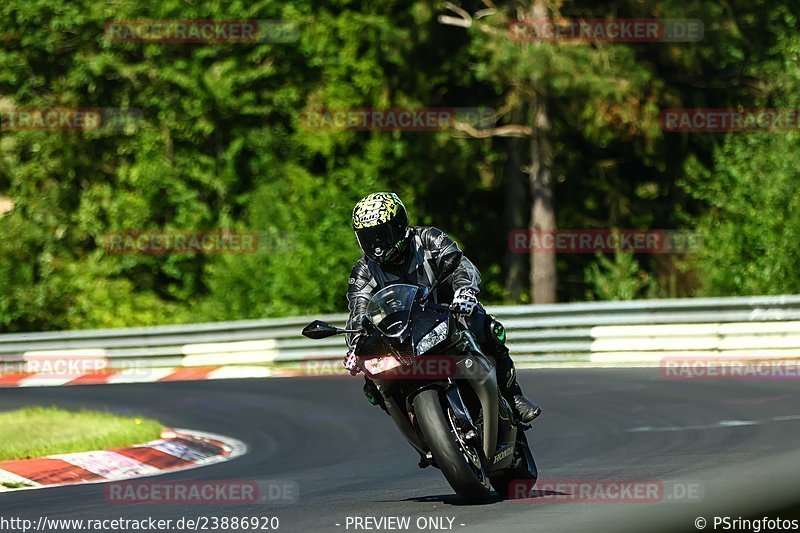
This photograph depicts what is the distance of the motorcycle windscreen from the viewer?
315 inches

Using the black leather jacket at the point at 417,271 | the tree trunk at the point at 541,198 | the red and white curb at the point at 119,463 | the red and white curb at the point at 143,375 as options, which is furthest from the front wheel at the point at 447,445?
the tree trunk at the point at 541,198

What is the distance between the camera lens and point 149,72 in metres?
37.3

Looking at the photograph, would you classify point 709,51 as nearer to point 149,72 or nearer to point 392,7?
point 392,7

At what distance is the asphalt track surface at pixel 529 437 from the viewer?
774 centimetres

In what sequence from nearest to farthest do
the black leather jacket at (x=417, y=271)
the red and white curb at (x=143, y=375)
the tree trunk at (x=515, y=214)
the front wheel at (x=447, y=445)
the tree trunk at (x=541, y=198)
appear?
1. the front wheel at (x=447, y=445)
2. the black leather jacket at (x=417, y=271)
3. the red and white curb at (x=143, y=375)
4. the tree trunk at (x=541, y=198)
5. the tree trunk at (x=515, y=214)

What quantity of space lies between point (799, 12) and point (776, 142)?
26.1 feet

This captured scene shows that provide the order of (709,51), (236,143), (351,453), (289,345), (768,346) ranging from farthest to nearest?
(236,143) < (709,51) < (289,345) < (768,346) < (351,453)

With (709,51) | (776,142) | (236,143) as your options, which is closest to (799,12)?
(709,51)

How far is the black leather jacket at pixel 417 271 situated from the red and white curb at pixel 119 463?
3.52m

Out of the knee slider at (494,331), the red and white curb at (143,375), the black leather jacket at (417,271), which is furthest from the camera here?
the red and white curb at (143,375)

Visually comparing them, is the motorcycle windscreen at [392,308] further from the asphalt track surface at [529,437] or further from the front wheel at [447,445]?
the asphalt track surface at [529,437]

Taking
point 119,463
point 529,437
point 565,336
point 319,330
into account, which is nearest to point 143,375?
point 565,336

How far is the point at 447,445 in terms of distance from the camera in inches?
313

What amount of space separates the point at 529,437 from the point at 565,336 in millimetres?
7917
